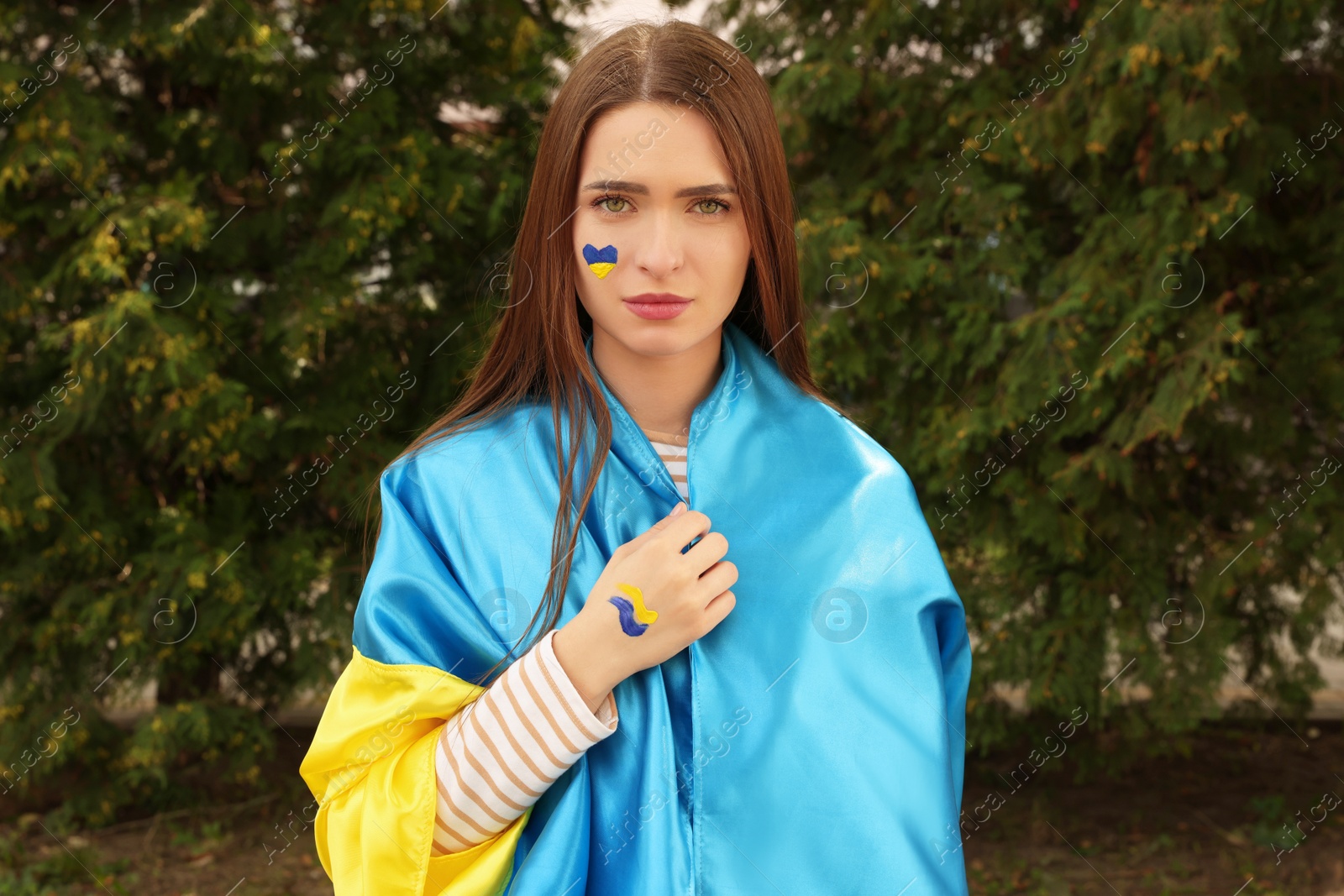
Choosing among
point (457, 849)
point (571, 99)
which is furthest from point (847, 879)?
point (571, 99)

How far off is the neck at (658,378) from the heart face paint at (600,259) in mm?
142

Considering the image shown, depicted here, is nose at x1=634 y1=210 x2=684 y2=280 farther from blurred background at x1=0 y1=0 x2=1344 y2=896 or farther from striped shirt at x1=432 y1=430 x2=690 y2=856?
blurred background at x1=0 y1=0 x2=1344 y2=896

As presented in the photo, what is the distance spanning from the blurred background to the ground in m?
0.02

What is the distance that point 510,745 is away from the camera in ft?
4.40

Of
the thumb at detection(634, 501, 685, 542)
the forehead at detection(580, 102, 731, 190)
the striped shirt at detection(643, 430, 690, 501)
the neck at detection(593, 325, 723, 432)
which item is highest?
the forehead at detection(580, 102, 731, 190)

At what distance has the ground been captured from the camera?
403 cm

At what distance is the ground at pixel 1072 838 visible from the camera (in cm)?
403

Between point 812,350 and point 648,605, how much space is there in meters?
2.65

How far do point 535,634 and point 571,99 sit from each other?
76 centimetres

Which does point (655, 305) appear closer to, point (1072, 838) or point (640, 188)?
point (640, 188)

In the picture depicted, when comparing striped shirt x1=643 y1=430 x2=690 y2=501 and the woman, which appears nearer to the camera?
the woman

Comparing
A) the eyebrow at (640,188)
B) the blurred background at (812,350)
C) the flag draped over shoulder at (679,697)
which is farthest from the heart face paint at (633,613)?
the blurred background at (812,350)

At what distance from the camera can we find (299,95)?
4203 millimetres

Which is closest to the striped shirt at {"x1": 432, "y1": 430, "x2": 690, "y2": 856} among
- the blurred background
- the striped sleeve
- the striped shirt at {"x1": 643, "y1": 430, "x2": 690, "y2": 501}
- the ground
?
the striped sleeve
